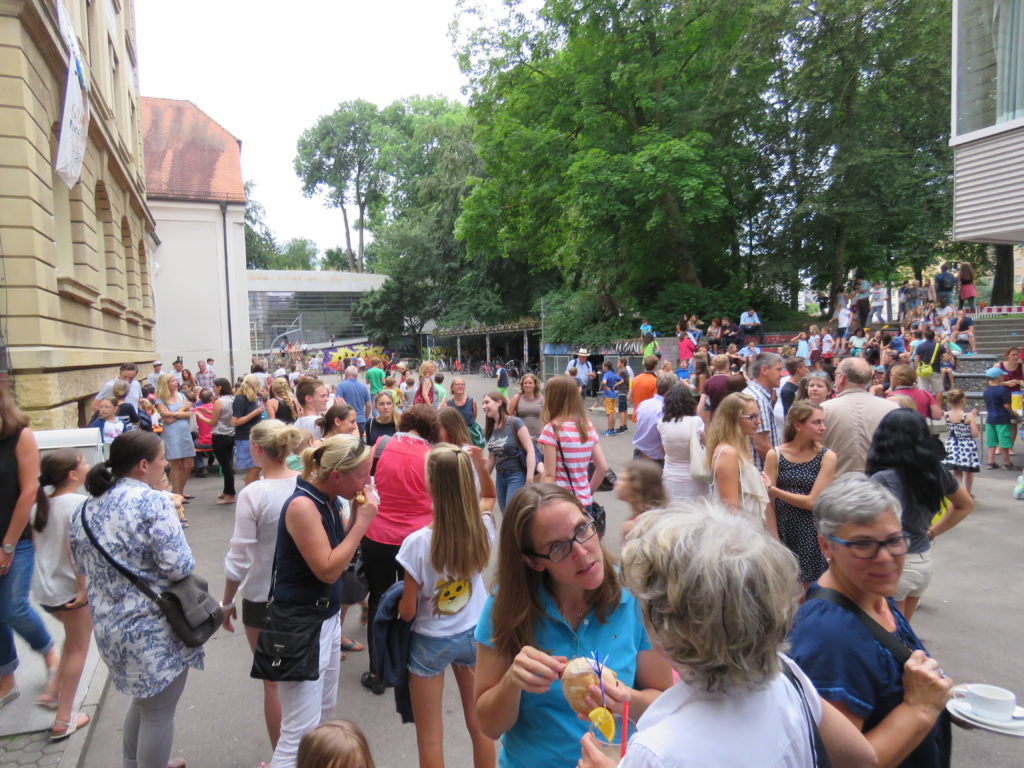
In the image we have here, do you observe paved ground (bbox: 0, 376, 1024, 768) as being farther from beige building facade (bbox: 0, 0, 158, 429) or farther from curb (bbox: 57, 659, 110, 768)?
beige building facade (bbox: 0, 0, 158, 429)

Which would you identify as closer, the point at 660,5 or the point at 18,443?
the point at 18,443

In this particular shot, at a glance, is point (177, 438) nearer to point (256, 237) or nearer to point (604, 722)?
point (604, 722)

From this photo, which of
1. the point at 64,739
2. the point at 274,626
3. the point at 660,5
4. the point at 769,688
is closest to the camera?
the point at 769,688

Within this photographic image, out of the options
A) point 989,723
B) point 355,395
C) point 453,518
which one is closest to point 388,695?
point 453,518

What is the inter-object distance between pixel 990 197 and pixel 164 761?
17104mm

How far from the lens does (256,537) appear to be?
3424mm

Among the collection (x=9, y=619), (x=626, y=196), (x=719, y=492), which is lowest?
(x=9, y=619)

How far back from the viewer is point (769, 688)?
50.0 inches

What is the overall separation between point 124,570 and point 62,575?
143 cm

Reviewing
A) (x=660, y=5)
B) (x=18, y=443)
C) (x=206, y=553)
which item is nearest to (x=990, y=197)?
(x=660, y=5)

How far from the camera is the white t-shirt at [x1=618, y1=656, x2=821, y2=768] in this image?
1153mm

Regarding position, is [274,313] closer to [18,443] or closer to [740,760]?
[18,443]

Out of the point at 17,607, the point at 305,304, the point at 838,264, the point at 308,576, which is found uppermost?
the point at 305,304

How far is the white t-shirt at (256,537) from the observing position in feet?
11.2
